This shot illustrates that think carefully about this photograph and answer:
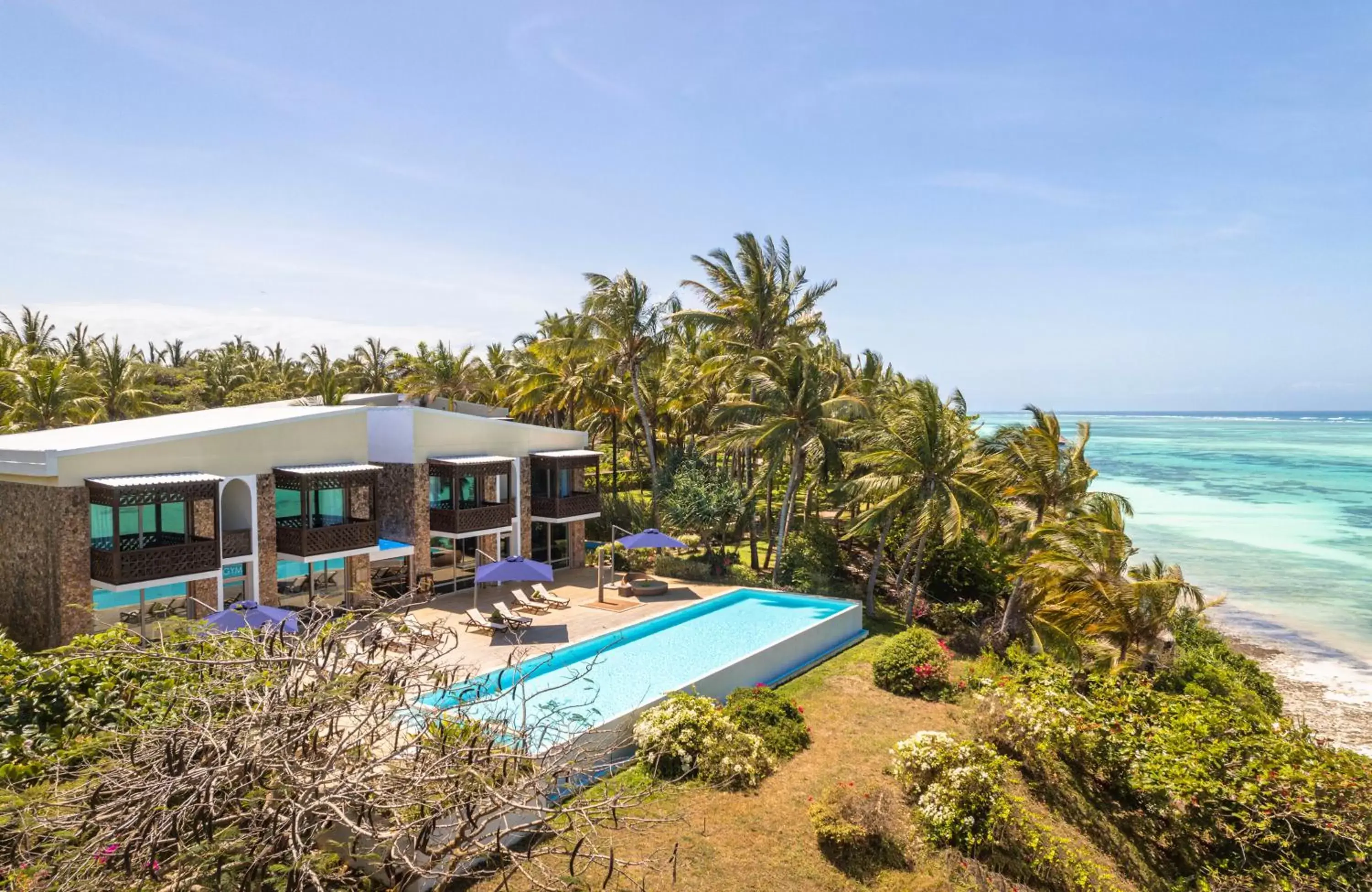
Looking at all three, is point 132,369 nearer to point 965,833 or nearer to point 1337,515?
point 965,833

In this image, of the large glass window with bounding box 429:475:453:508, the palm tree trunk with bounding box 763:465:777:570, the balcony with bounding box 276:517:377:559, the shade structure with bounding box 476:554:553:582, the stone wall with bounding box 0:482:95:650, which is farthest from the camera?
the palm tree trunk with bounding box 763:465:777:570

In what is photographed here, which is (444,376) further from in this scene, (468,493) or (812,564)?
(812,564)

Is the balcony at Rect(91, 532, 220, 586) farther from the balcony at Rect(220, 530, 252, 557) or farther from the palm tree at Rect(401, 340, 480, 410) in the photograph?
the palm tree at Rect(401, 340, 480, 410)

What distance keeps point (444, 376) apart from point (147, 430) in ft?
79.4

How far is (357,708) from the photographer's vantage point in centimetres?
759

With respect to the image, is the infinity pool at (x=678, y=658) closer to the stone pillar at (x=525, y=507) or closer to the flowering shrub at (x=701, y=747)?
the flowering shrub at (x=701, y=747)

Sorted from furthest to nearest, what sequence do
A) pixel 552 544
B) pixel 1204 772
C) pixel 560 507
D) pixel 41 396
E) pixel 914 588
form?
pixel 552 544
pixel 41 396
pixel 560 507
pixel 914 588
pixel 1204 772

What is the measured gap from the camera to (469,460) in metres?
21.5

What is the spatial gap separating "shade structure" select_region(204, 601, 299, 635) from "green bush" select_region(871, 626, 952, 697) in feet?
37.4

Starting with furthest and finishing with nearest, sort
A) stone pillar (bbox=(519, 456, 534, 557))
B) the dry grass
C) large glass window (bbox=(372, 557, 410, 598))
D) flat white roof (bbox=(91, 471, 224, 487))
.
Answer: stone pillar (bbox=(519, 456, 534, 557)) → large glass window (bbox=(372, 557, 410, 598)) → flat white roof (bbox=(91, 471, 224, 487)) → the dry grass

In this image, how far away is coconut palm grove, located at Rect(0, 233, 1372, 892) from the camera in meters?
6.32

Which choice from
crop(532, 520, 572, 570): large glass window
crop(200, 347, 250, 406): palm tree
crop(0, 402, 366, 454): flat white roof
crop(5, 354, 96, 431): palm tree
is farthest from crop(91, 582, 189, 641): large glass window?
crop(200, 347, 250, 406): palm tree

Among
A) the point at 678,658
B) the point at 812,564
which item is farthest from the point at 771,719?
the point at 812,564

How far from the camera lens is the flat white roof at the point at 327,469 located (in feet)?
57.7
